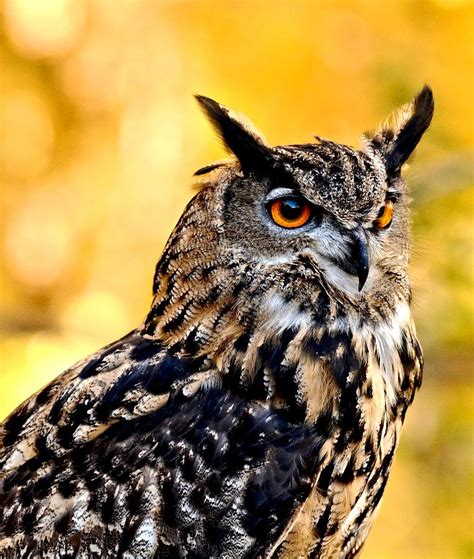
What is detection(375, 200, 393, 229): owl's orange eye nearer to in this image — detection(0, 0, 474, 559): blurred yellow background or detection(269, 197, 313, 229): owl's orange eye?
detection(269, 197, 313, 229): owl's orange eye

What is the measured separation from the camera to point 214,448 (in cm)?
227

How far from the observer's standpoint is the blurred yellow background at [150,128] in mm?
5422

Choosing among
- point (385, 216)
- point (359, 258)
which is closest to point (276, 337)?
point (359, 258)

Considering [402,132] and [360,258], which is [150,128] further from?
[360,258]

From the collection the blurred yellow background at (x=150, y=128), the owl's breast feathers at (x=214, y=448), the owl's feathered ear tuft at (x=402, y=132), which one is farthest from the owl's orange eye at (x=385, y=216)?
the blurred yellow background at (x=150, y=128)

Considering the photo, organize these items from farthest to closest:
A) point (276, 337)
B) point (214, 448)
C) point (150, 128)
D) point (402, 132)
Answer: point (150, 128), point (402, 132), point (276, 337), point (214, 448)

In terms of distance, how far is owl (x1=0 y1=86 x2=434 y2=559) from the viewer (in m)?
2.23

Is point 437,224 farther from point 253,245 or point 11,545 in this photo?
point 11,545

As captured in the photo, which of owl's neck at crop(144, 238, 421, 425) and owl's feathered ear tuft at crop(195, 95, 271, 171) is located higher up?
owl's feathered ear tuft at crop(195, 95, 271, 171)

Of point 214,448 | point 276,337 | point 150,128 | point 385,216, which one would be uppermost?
point 150,128

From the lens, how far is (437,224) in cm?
344

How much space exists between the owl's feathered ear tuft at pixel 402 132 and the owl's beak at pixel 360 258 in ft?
1.12

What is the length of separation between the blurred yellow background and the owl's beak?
2.44 meters

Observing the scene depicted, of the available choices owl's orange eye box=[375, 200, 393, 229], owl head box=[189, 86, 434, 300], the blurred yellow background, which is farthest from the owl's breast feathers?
the blurred yellow background
